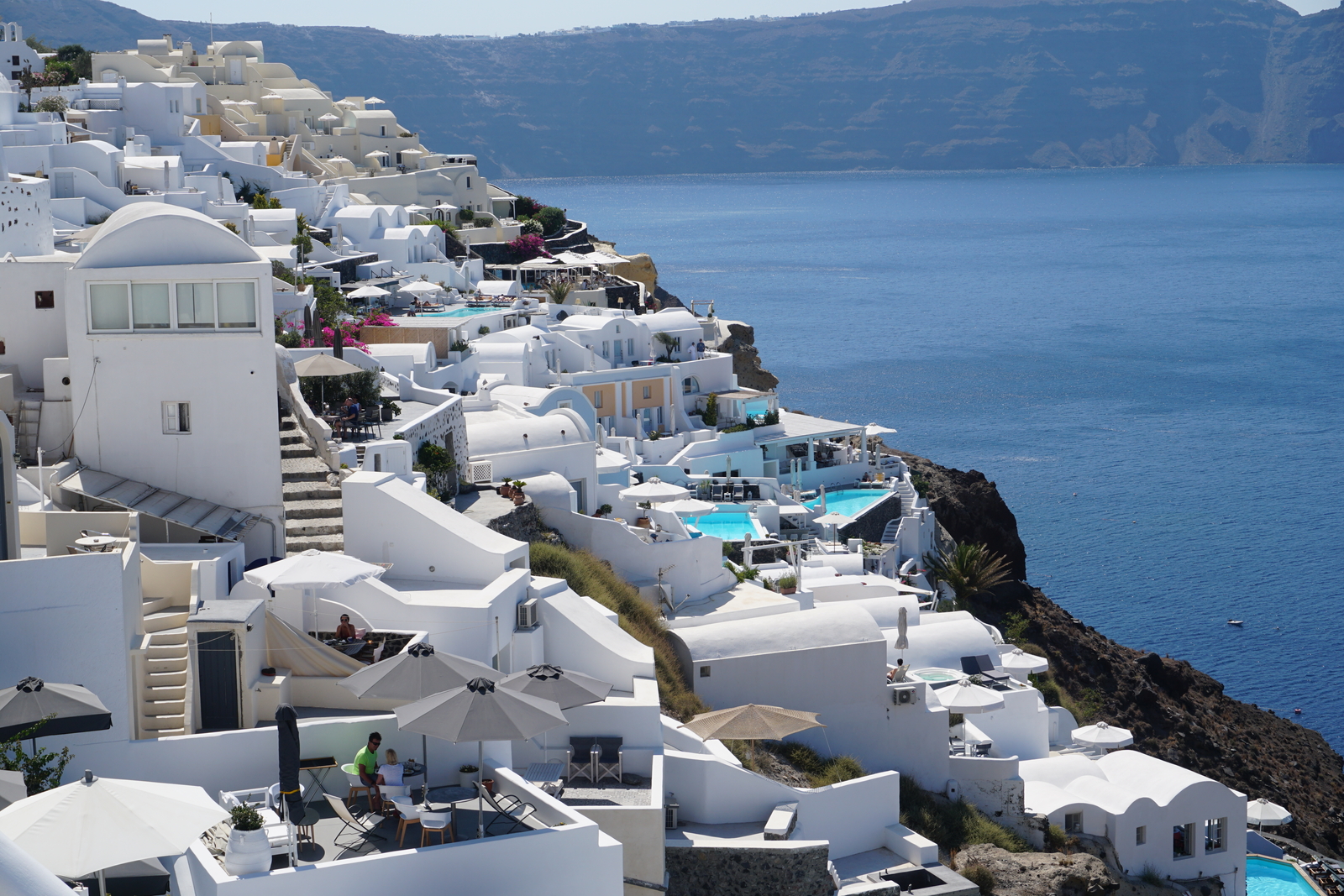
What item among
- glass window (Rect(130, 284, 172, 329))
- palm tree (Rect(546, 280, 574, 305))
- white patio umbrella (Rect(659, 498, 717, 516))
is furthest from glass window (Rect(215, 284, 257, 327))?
palm tree (Rect(546, 280, 574, 305))

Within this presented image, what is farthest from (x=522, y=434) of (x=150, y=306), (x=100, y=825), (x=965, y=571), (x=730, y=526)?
(x=100, y=825)

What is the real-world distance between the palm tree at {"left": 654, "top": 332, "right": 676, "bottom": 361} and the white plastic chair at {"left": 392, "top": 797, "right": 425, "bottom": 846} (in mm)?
37580

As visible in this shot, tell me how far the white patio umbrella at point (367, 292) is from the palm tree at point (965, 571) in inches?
761

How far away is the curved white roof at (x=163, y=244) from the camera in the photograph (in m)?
19.6

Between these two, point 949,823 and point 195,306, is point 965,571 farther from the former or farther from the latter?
point 195,306

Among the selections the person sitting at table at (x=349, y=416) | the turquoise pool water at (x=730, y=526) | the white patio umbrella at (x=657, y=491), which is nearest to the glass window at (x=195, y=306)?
the person sitting at table at (x=349, y=416)

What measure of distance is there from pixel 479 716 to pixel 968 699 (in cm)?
1462

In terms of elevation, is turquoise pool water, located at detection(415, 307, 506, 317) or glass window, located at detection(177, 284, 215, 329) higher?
glass window, located at detection(177, 284, 215, 329)

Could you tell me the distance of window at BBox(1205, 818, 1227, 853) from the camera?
25984 millimetres

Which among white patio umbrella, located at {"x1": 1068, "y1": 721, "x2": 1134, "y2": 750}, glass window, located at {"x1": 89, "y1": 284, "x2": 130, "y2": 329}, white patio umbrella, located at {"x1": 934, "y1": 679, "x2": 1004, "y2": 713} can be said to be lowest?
white patio umbrella, located at {"x1": 1068, "y1": 721, "x2": 1134, "y2": 750}

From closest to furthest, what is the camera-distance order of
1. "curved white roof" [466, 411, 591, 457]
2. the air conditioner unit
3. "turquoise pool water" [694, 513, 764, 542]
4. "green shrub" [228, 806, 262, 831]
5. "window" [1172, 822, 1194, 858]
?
"green shrub" [228, 806, 262, 831], the air conditioner unit, "window" [1172, 822, 1194, 858], "curved white roof" [466, 411, 591, 457], "turquoise pool water" [694, 513, 764, 542]

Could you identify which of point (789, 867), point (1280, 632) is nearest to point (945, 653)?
point (789, 867)

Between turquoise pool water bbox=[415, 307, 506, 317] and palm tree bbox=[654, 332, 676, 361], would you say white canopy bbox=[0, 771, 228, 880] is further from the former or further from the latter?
palm tree bbox=[654, 332, 676, 361]

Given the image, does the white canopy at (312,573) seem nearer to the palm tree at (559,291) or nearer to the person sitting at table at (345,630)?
the person sitting at table at (345,630)
